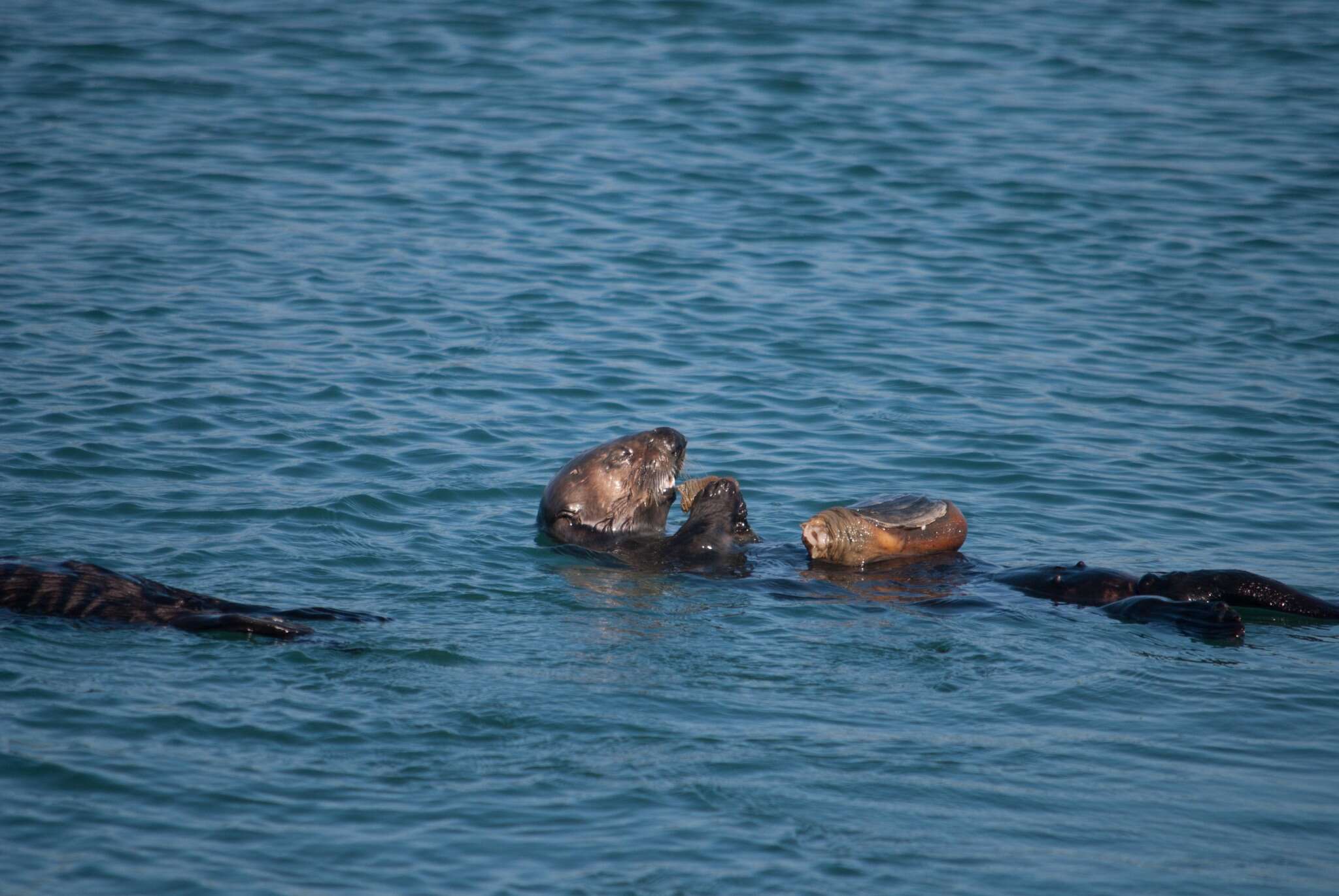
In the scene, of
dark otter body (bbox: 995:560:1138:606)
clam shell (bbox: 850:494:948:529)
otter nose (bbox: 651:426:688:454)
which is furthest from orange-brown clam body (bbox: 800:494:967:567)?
otter nose (bbox: 651:426:688:454)

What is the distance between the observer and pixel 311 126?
50.0ft

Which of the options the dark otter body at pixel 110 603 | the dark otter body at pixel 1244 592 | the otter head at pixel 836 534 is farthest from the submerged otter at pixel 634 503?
the dark otter body at pixel 1244 592

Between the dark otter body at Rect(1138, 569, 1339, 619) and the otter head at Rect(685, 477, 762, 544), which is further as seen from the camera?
the otter head at Rect(685, 477, 762, 544)

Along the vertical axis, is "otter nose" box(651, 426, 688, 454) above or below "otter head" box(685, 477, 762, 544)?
above

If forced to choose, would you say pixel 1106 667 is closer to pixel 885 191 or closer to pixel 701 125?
pixel 885 191

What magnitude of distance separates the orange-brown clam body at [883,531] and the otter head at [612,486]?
859mm

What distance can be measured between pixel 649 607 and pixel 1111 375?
17.8 ft

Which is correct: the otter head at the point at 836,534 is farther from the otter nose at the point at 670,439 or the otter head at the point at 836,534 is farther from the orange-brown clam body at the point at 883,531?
the otter nose at the point at 670,439

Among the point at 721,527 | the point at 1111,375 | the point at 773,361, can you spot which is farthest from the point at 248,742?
the point at 1111,375

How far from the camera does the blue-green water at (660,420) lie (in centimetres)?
450

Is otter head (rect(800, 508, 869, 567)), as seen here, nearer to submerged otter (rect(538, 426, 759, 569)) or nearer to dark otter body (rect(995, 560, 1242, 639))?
submerged otter (rect(538, 426, 759, 569))

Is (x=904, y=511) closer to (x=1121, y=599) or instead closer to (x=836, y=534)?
(x=836, y=534)

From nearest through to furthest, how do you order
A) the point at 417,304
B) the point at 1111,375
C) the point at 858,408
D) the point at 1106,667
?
1. the point at 1106,667
2. the point at 858,408
3. the point at 1111,375
4. the point at 417,304

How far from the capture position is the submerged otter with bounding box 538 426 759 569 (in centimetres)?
678
